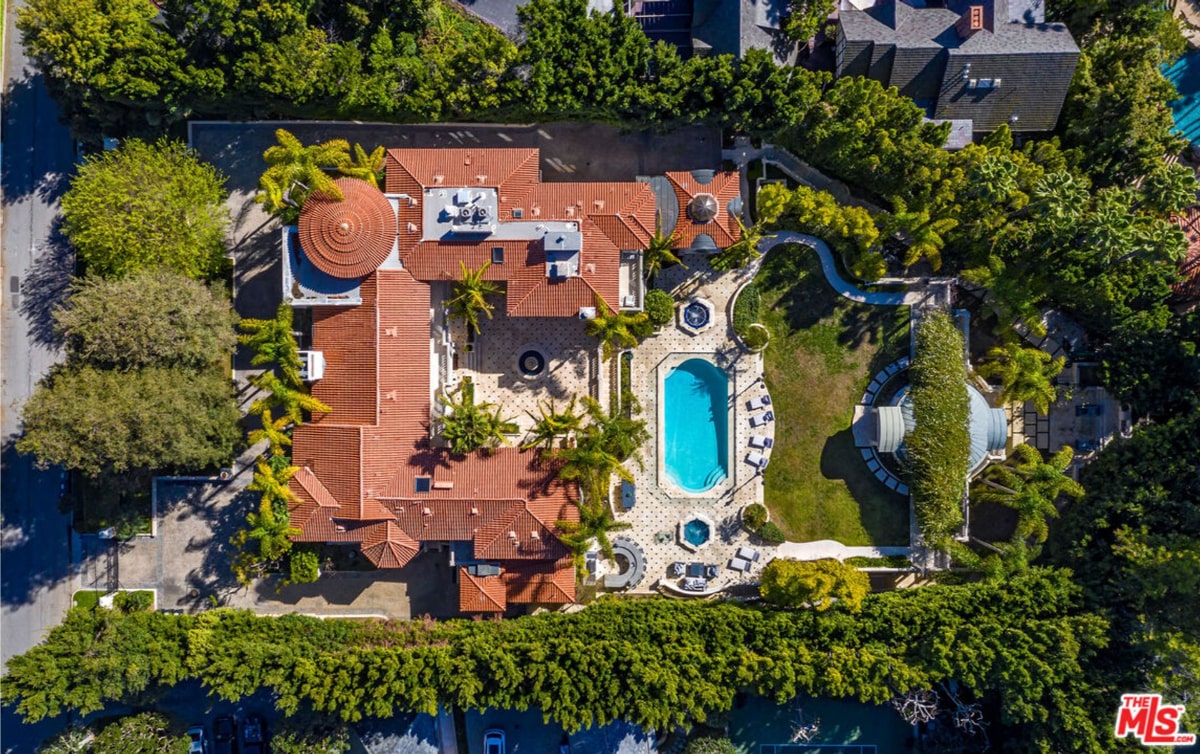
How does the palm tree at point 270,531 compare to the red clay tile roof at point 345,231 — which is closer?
the palm tree at point 270,531

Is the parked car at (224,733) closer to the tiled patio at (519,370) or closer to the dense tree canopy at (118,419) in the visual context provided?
the dense tree canopy at (118,419)

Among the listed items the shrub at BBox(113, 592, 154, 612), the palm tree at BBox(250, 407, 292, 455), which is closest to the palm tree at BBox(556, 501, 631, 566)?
the palm tree at BBox(250, 407, 292, 455)

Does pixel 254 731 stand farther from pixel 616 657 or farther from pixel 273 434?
pixel 616 657

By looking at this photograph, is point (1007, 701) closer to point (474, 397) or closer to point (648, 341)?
point (648, 341)

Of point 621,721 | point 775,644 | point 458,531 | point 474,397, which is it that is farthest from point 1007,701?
point 474,397

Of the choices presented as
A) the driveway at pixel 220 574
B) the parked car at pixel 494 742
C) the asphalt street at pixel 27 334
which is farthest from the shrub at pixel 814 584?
the asphalt street at pixel 27 334

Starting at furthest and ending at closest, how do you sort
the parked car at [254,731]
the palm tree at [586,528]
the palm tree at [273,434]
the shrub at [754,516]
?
the parked car at [254,731]
the shrub at [754,516]
the palm tree at [586,528]
the palm tree at [273,434]
